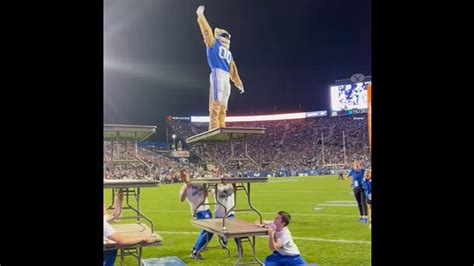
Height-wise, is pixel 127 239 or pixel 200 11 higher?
pixel 200 11

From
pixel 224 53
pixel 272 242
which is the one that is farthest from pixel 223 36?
pixel 272 242

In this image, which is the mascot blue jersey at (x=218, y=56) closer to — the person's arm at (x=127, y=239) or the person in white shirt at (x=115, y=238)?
the person in white shirt at (x=115, y=238)

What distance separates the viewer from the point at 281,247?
2.85 metres

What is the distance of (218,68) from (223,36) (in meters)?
0.21

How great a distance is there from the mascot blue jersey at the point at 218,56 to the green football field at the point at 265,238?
0.84 metres

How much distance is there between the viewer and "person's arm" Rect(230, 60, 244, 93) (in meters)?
3.04

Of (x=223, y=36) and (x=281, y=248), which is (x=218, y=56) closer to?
(x=223, y=36)

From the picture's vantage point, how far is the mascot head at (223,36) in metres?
2.99

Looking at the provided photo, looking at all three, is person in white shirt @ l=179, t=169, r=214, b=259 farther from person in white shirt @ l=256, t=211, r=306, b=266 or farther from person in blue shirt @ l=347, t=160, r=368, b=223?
person in blue shirt @ l=347, t=160, r=368, b=223

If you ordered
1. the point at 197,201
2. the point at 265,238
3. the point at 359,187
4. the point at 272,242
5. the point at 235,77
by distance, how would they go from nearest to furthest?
the point at 272,242 → the point at 235,77 → the point at 197,201 → the point at 265,238 → the point at 359,187

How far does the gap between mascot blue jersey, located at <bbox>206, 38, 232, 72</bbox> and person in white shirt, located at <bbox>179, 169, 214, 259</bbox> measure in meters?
0.73
